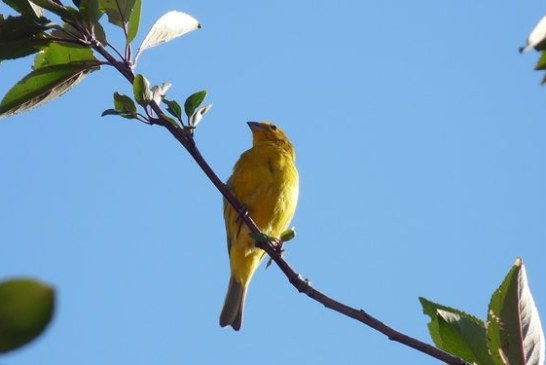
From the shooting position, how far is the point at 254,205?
19.8 ft

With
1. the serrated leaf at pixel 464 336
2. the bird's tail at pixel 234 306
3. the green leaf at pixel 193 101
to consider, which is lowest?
the serrated leaf at pixel 464 336

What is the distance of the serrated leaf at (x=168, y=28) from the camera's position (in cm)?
264

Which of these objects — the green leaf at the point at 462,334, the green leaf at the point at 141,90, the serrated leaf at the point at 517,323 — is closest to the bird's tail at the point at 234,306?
the green leaf at the point at 141,90

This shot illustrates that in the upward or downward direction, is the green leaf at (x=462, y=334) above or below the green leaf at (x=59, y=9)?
below

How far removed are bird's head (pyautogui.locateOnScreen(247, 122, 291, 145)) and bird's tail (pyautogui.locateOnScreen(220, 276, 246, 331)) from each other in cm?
143

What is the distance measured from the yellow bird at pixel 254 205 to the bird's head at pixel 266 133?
256mm

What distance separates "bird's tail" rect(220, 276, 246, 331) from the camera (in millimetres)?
6570

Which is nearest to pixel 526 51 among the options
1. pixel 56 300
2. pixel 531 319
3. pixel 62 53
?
pixel 56 300

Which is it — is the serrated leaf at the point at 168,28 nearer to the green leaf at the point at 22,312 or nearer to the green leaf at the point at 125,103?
the green leaf at the point at 125,103

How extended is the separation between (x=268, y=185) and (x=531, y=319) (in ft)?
14.9

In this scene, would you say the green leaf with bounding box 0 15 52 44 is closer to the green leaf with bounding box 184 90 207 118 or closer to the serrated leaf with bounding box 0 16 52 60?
the serrated leaf with bounding box 0 16 52 60

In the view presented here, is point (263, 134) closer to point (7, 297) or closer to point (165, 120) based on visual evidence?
point (165, 120)

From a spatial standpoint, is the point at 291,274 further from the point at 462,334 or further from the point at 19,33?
the point at 19,33

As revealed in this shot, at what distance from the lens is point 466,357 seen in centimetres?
182
